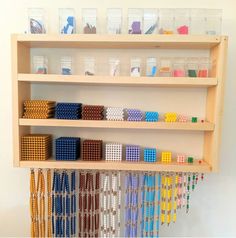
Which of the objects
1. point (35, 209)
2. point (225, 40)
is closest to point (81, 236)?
point (35, 209)

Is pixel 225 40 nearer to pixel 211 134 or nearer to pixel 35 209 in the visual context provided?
pixel 211 134

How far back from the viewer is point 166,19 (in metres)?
1.08

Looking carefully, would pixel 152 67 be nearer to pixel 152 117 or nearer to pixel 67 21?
pixel 152 117

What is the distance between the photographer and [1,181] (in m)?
1.25

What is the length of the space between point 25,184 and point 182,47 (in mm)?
1049

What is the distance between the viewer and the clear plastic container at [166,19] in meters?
1.07

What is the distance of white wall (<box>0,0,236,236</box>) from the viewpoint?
117 cm

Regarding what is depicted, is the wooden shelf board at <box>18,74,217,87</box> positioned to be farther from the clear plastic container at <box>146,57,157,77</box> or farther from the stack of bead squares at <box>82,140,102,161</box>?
the stack of bead squares at <box>82,140,102,161</box>

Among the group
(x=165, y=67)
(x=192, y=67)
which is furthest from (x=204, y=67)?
(x=165, y=67)

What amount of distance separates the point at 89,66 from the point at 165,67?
347 millimetres

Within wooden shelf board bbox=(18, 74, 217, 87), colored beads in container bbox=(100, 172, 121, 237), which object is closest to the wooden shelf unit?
wooden shelf board bbox=(18, 74, 217, 87)

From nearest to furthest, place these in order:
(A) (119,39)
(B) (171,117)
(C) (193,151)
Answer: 1. (A) (119,39)
2. (B) (171,117)
3. (C) (193,151)

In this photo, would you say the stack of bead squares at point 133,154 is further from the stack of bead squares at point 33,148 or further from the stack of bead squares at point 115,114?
the stack of bead squares at point 33,148

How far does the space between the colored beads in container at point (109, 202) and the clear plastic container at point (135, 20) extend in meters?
0.67
